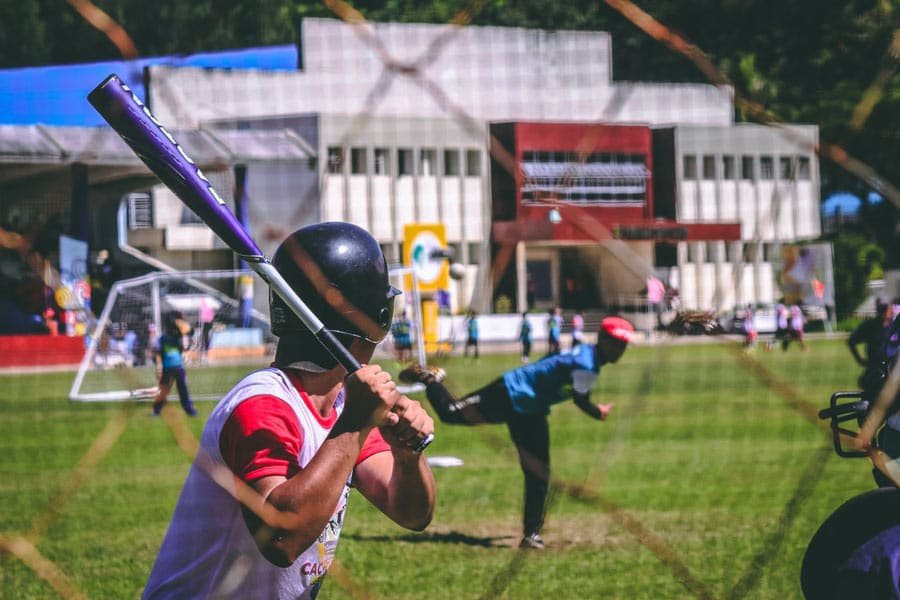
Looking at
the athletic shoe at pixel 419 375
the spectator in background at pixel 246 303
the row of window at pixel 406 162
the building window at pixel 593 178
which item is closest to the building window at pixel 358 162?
the row of window at pixel 406 162

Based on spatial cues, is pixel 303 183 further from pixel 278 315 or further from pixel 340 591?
pixel 278 315

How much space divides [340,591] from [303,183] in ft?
14.3

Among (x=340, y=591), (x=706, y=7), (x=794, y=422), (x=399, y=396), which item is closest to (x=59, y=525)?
(x=340, y=591)

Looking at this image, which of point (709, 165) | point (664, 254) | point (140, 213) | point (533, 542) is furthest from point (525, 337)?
point (664, 254)

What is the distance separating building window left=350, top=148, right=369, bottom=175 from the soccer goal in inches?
425

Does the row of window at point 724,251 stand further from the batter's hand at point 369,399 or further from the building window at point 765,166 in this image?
the batter's hand at point 369,399

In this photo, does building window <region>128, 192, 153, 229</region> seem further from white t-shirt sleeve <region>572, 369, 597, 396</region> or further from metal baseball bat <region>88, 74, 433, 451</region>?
metal baseball bat <region>88, 74, 433, 451</region>

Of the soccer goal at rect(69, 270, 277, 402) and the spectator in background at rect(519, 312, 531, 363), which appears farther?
the spectator in background at rect(519, 312, 531, 363)

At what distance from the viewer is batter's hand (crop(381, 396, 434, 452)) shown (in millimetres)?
2268

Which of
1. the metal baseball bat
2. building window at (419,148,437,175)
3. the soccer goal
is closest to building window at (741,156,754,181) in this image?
the metal baseball bat

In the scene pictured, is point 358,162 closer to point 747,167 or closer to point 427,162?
point 747,167

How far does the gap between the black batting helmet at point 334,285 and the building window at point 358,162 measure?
299 centimetres

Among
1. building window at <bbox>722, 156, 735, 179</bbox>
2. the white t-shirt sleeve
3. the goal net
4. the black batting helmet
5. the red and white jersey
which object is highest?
building window at <bbox>722, 156, 735, 179</bbox>

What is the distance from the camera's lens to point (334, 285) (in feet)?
8.79
